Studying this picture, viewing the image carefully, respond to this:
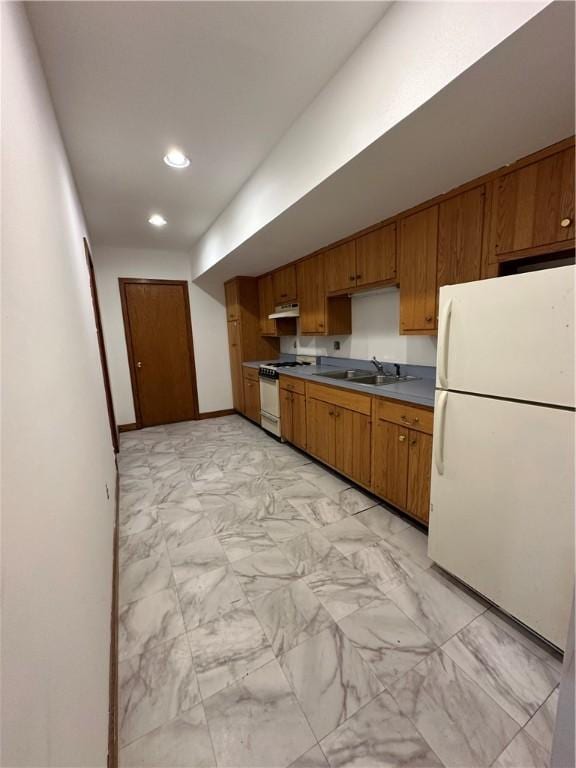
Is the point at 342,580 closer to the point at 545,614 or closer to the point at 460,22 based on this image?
the point at 545,614

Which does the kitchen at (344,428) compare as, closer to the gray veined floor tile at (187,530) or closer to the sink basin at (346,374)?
the gray veined floor tile at (187,530)

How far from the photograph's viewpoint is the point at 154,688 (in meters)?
1.23

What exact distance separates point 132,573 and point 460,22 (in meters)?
2.89

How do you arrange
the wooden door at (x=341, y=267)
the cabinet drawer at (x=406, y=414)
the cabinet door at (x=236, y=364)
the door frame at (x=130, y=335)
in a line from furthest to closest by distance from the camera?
the cabinet door at (x=236, y=364) < the door frame at (x=130, y=335) < the wooden door at (x=341, y=267) < the cabinet drawer at (x=406, y=414)

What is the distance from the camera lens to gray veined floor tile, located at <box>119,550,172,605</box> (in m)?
1.69

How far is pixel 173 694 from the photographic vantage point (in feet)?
3.96

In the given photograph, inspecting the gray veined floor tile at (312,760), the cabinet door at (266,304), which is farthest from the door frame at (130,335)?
the gray veined floor tile at (312,760)

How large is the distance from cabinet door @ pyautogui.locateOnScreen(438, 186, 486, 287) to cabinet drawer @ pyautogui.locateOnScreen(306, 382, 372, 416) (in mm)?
970

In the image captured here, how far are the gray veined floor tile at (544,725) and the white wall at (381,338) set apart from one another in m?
1.91

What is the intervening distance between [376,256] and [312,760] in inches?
110

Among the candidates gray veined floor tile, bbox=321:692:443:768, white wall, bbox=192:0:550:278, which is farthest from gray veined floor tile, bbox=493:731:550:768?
white wall, bbox=192:0:550:278

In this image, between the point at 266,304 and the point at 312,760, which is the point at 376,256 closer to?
the point at 266,304

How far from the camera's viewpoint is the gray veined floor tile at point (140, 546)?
6.47 ft

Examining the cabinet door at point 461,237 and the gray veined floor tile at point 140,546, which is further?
the gray veined floor tile at point 140,546
